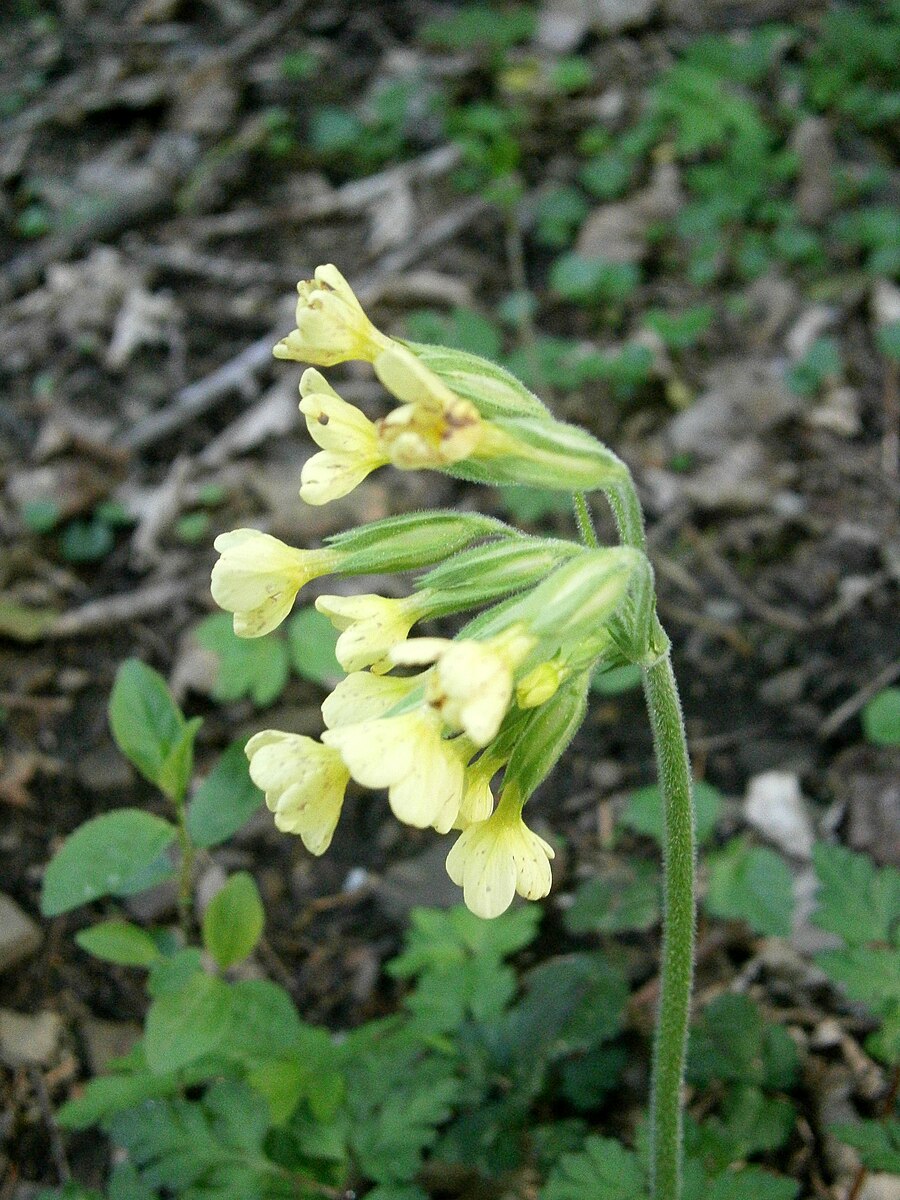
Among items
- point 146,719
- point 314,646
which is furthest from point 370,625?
point 314,646

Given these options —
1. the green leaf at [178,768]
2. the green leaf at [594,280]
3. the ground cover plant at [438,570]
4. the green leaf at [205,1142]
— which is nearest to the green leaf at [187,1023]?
the ground cover plant at [438,570]

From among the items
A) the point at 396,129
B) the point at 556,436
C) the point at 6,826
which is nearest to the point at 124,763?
the point at 6,826

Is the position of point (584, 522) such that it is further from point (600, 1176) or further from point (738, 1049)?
point (738, 1049)

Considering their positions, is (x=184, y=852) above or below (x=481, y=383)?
below

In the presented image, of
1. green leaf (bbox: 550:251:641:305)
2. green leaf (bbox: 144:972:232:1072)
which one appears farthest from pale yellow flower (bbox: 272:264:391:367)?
green leaf (bbox: 550:251:641:305)

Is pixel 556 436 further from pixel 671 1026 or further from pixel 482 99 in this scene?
pixel 482 99

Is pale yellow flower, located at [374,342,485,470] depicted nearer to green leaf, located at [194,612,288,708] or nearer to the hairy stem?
the hairy stem

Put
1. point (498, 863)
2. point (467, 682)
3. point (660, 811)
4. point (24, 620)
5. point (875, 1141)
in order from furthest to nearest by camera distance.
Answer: point (24, 620), point (660, 811), point (875, 1141), point (498, 863), point (467, 682)
